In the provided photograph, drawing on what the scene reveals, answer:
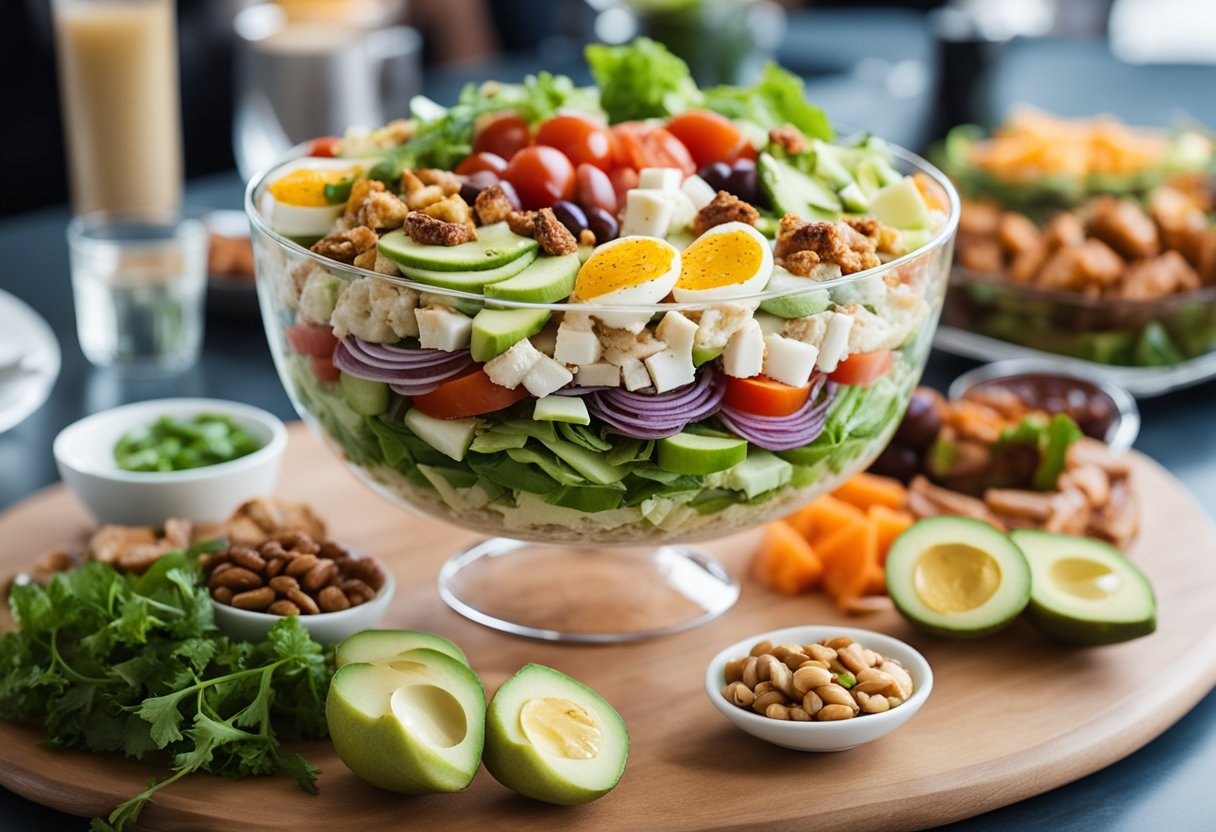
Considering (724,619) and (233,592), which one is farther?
(724,619)

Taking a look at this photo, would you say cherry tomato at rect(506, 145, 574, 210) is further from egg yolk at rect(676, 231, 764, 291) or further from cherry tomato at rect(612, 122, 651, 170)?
egg yolk at rect(676, 231, 764, 291)

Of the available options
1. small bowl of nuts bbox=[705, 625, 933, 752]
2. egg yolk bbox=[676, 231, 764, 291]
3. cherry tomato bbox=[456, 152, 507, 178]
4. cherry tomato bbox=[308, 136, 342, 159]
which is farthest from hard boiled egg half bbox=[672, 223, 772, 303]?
cherry tomato bbox=[308, 136, 342, 159]

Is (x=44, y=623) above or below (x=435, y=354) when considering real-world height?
below

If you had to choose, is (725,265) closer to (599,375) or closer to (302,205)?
(599,375)

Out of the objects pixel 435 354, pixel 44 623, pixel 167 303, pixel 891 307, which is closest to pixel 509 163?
pixel 435 354

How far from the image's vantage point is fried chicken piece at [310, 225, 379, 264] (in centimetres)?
192

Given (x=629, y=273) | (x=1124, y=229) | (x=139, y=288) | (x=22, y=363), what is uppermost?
(x=629, y=273)

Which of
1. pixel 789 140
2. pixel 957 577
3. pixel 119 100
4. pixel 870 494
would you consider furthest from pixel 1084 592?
pixel 119 100

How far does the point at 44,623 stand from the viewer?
1.94m

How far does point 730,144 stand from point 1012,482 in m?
0.84

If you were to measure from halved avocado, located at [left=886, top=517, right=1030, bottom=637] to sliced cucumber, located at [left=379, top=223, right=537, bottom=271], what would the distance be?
2.33ft

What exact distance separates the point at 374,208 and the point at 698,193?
0.43 metres

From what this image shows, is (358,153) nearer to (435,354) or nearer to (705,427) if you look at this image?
(435,354)

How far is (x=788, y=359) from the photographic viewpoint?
183 centimetres
